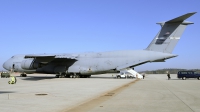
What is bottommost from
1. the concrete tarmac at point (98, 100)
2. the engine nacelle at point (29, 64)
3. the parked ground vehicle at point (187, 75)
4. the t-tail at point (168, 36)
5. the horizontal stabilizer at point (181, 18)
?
the concrete tarmac at point (98, 100)

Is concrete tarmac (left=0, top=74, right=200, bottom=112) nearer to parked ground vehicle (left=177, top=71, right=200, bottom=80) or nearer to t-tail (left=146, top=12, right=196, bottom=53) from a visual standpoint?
t-tail (left=146, top=12, right=196, bottom=53)

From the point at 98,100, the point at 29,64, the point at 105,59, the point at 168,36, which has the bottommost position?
the point at 98,100

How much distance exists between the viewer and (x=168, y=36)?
30281 mm

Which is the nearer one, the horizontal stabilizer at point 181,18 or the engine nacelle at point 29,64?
the horizontal stabilizer at point 181,18

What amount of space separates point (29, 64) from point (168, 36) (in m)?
20.6

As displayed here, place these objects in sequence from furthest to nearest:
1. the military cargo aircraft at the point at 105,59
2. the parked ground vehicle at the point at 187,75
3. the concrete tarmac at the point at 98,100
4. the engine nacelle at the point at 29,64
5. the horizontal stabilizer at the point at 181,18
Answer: the engine nacelle at the point at 29,64
the parked ground vehicle at the point at 187,75
the military cargo aircraft at the point at 105,59
the horizontal stabilizer at the point at 181,18
the concrete tarmac at the point at 98,100

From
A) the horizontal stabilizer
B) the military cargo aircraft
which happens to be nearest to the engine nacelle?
the military cargo aircraft

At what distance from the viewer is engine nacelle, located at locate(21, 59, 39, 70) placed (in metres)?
34.5

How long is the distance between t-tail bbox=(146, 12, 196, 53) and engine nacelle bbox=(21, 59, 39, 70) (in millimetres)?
17059

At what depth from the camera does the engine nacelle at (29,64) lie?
1357 inches

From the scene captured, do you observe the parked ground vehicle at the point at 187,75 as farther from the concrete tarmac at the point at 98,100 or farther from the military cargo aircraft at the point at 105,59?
the concrete tarmac at the point at 98,100

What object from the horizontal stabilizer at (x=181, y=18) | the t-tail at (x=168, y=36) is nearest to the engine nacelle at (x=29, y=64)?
the t-tail at (x=168, y=36)

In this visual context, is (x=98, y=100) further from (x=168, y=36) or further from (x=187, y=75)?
(x=187, y=75)

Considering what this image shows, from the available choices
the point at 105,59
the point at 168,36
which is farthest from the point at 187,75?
the point at 105,59
